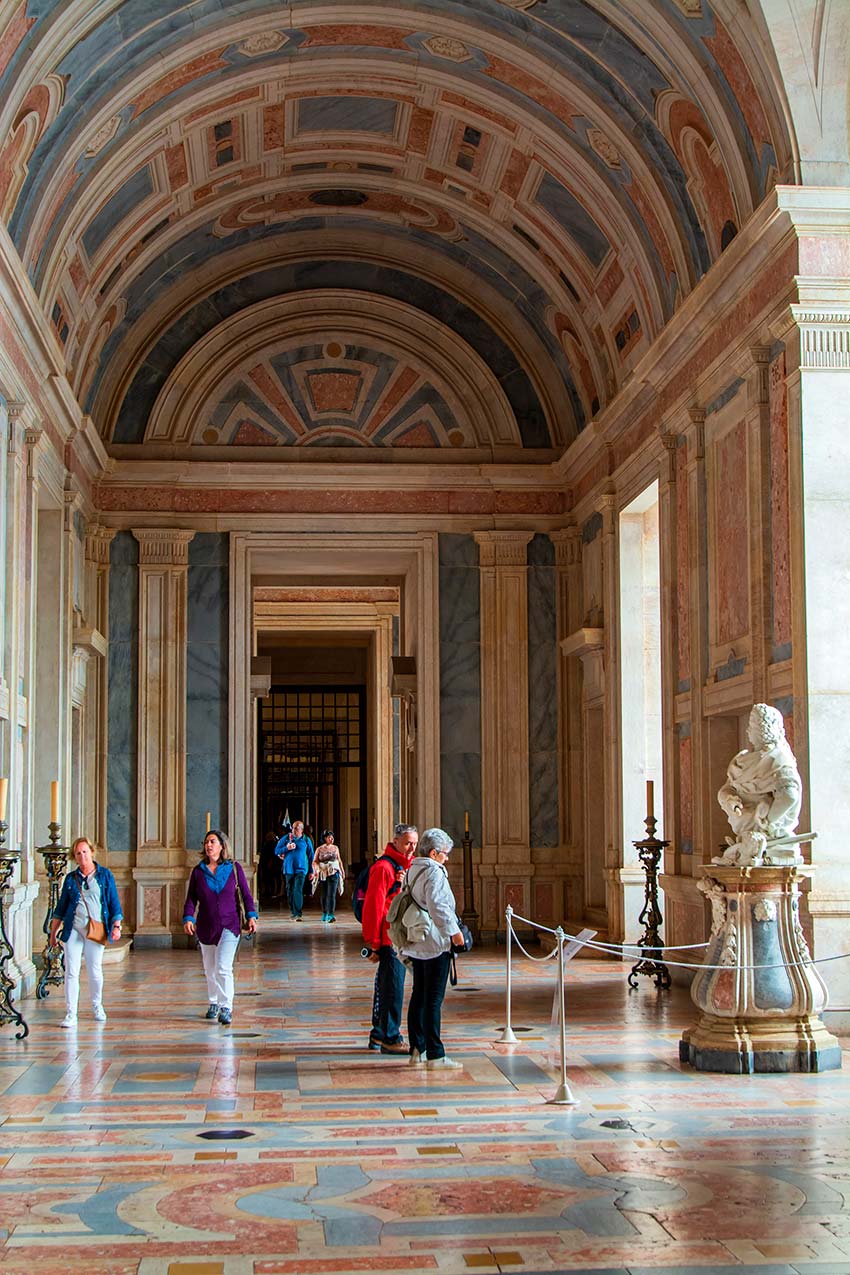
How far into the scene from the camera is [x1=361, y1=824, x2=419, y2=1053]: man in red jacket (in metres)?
10.1

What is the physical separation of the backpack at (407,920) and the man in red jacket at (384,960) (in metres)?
0.60

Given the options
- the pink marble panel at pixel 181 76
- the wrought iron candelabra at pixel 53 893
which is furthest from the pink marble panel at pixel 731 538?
the wrought iron candelabra at pixel 53 893

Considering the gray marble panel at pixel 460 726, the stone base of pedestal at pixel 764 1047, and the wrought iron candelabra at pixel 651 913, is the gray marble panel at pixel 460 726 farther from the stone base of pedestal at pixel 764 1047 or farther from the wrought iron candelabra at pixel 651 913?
the stone base of pedestal at pixel 764 1047

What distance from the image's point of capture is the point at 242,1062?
9664mm

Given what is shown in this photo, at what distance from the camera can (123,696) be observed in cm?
1945

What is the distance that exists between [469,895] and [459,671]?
2.97 m

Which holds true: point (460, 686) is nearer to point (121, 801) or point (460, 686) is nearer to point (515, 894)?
point (515, 894)

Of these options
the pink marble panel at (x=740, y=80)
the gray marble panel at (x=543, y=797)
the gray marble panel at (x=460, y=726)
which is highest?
the pink marble panel at (x=740, y=80)

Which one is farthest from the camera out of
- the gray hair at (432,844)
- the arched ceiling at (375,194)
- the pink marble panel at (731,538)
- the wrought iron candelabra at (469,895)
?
the wrought iron candelabra at (469,895)

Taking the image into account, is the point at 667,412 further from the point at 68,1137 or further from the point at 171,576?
the point at 68,1137

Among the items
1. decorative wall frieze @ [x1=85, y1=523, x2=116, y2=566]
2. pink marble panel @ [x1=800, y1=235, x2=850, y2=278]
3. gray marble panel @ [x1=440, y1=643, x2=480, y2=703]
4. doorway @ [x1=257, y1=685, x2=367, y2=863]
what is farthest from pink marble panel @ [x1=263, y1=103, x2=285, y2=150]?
doorway @ [x1=257, y1=685, x2=367, y2=863]

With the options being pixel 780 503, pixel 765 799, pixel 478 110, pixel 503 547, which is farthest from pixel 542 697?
pixel 765 799

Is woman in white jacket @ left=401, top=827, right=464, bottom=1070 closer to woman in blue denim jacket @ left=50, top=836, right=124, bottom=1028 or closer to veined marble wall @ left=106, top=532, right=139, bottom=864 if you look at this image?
woman in blue denim jacket @ left=50, top=836, right=124, bottom=1028

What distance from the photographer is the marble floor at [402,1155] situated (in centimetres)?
539
